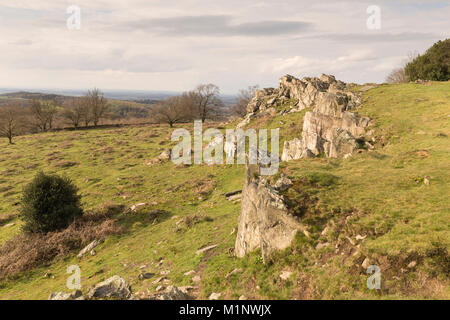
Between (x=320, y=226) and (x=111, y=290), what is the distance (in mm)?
11054

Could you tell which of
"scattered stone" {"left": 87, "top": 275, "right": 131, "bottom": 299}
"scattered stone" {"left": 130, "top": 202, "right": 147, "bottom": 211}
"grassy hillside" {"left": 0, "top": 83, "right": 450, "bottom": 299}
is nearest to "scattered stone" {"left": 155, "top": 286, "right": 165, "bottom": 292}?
"grassy hillside" {"left": 0, "top": 83, "right": 450, "bottom": 299}

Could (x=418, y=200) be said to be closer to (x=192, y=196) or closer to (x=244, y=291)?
(x=244, y=291)

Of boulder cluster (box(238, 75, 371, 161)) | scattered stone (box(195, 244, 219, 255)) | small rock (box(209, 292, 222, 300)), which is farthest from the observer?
boulder cluster (box(238, 75, 371, 161))

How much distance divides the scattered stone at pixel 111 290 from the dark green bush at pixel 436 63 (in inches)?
2859

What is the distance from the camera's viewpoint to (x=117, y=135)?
73.3 metres

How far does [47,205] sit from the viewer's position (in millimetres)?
22469

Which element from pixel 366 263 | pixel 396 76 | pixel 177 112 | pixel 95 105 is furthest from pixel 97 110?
pixel 396 76

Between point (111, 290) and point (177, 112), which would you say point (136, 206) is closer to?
point (111, 290)

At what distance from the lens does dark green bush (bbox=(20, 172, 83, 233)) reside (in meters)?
21.8

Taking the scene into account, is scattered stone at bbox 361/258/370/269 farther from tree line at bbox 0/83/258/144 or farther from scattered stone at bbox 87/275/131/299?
tree line at bbox 0/83/258/144

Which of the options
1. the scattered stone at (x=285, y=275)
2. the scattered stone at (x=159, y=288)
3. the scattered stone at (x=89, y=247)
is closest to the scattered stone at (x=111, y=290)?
the scattered stone at (x=159, y=288)

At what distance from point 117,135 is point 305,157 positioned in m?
62.8

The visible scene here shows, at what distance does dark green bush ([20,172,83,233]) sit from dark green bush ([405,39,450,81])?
74013 mm
